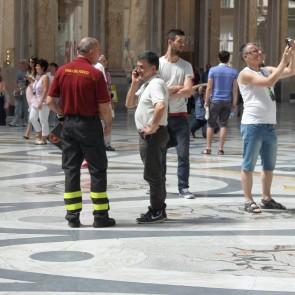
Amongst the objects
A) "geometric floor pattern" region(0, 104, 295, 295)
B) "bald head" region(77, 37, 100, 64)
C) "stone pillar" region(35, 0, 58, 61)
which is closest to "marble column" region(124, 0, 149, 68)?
"stone pillar" region(35, 0, 58, 61)

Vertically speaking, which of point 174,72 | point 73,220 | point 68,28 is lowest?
point 73,220

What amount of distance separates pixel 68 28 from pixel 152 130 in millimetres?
20293

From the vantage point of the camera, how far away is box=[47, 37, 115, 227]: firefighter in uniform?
758 centimetres

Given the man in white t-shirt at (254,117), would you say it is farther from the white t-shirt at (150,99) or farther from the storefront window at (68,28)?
the storefront window at (68,28)

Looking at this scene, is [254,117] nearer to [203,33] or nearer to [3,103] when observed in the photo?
[3,103]

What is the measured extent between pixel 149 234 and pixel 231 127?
1575cm

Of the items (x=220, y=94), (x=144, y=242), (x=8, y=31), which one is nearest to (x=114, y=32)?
(x=8, y=31)

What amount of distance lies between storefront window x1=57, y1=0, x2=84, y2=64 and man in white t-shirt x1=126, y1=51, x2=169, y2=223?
19.1m

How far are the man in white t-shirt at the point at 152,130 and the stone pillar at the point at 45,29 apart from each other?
1881 centimetres

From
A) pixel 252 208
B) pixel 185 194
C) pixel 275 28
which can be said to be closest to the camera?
pixel 252 208

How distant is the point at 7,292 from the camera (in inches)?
210

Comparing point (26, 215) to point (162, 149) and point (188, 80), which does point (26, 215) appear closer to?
point (162, 149)

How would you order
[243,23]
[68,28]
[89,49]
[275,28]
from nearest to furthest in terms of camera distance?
[89,49] < [68,28] < [243,23] < [275,28]

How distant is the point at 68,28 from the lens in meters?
27.7
